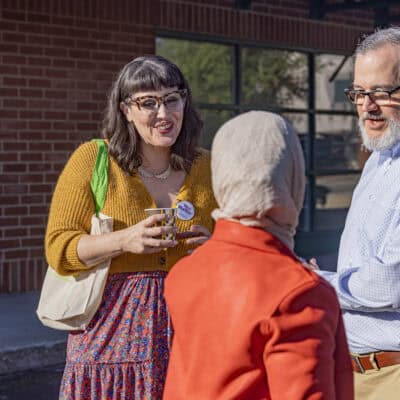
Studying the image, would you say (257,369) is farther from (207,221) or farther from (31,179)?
(31,179)

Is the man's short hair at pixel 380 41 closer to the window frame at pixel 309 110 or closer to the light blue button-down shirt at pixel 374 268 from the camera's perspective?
the light blue button-down shirt at pixel 374 268

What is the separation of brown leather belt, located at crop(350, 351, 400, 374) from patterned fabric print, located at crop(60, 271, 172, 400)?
28.8 inches

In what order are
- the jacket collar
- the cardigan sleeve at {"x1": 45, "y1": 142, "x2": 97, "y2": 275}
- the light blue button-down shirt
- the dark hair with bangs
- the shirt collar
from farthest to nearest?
the dark hair with bangs → the cardigan sleeve at {"x1": 45, "y1": 142, "x2": 97, "y2": 275} → the shirt collar → the light blue button-down shirt → the jacket collar

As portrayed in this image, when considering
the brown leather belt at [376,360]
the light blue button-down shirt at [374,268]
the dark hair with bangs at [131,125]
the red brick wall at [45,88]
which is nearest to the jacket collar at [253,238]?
the light blue button-down shirt at [374,268]

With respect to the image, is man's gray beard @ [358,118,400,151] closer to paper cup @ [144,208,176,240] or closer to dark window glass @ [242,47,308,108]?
paper cup @ [144,208,176,240]

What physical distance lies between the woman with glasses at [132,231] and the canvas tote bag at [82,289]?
3 cm

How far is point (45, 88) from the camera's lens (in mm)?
8836

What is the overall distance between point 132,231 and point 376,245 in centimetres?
85

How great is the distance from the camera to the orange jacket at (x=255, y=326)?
193 centimetres

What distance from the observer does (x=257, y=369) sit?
6.56 feet

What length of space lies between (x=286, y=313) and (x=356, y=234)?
41.9 inches

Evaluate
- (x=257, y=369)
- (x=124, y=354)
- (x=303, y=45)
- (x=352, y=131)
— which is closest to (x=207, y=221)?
(x=124, y=354)

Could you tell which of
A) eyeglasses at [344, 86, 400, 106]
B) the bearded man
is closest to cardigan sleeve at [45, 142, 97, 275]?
the bearded man

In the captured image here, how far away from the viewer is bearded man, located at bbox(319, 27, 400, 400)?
A: 9.12 feet
